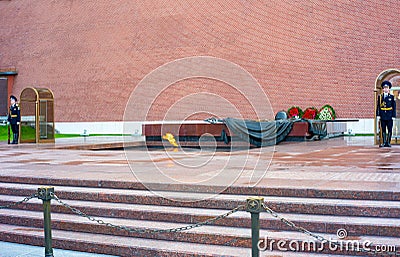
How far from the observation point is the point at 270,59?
16.6 metres

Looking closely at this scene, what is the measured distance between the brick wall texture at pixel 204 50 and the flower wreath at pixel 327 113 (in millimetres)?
287

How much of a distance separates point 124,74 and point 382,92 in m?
11.2

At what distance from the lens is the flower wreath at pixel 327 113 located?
15.6 metres

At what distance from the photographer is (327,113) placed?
51.5 ft

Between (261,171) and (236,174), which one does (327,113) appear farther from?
(236,174)

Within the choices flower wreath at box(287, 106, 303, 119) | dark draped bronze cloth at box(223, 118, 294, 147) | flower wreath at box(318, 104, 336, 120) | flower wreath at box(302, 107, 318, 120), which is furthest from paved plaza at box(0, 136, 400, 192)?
flower wreath at box(318, 104, 336, 120)

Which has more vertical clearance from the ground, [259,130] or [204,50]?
[204,50]

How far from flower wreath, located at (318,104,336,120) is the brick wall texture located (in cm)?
29

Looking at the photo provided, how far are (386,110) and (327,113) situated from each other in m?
5.88

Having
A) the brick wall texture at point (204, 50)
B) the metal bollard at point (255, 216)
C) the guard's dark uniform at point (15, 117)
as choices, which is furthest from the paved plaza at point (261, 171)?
the brick wall texture at point (204, 50)

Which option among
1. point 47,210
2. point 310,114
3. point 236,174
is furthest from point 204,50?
point 47,210

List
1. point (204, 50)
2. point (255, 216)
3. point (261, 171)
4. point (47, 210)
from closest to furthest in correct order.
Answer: point (255, 216) < point (47, 210) < point (261, 171) < point (204, 50)

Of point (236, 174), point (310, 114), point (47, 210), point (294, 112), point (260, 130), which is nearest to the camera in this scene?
point (47, 210)

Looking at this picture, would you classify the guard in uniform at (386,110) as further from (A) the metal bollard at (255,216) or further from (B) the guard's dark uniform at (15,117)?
(B) the guard's dark uniform at (15,117)
